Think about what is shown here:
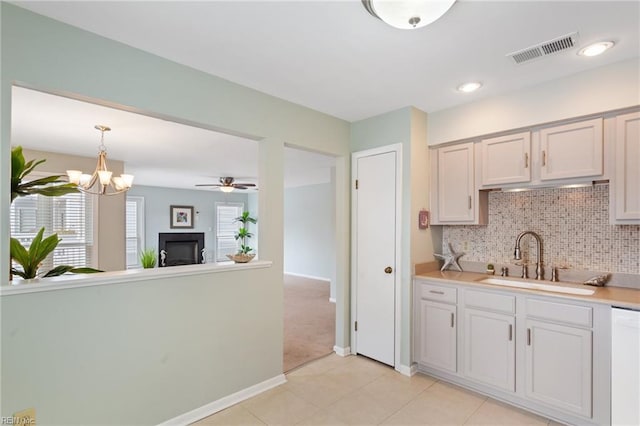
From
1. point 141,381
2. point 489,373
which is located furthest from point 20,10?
point 489,373

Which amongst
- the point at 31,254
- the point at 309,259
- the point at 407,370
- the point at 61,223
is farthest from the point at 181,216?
the point at 407,370

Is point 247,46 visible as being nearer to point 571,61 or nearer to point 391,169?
point 391,169

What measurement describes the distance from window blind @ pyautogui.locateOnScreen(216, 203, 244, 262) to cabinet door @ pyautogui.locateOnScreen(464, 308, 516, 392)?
844 cm

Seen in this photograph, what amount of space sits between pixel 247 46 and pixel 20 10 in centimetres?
114

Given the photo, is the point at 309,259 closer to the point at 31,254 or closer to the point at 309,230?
the point at 309,230

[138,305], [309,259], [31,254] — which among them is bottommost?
[309,259]

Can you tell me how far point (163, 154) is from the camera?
193 inches

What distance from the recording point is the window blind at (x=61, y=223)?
15.9 feet

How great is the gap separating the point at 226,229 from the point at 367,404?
28.2ft

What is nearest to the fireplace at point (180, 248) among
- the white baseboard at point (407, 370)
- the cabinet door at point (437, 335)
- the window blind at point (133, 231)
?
the window blind at point (133, 231)

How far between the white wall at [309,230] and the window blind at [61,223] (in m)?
4.72

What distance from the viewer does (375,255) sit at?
3197 millimetres

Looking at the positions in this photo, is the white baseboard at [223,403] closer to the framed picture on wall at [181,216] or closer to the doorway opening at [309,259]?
the doorway opening at [309,259]

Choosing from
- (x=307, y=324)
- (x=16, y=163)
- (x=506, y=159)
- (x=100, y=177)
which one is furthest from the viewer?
(x=307, y=324)
